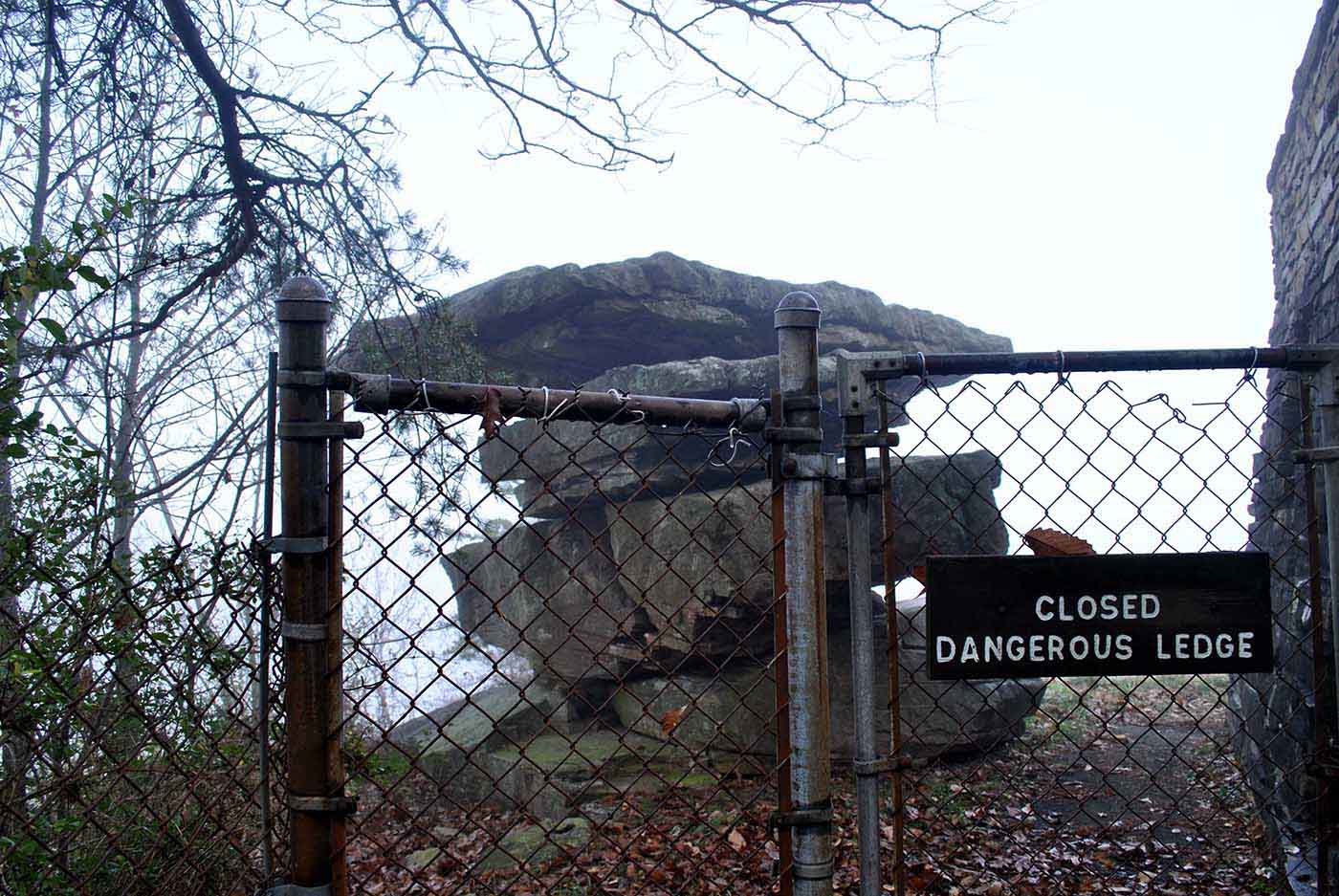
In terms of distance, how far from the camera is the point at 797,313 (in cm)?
195

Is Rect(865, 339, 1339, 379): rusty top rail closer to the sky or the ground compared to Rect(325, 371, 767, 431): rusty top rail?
closer to the sky

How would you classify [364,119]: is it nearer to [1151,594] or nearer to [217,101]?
[217,101]

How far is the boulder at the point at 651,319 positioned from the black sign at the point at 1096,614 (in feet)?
29.5

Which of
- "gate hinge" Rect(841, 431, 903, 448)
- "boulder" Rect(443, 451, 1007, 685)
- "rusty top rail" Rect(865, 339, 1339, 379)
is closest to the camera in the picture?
"gate hinge" Rect(841, 431, 903, 448)


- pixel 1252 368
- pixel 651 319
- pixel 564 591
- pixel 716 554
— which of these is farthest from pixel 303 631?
pixel 651 319

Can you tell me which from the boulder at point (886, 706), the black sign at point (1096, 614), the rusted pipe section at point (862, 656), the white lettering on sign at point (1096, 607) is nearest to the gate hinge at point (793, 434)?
the rusted pipe section at point (862, 656)

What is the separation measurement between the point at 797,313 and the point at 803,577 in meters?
0.55

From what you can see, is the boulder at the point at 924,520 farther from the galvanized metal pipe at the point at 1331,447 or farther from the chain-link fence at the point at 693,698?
the galvanized metal pipe at the point at 1331,447

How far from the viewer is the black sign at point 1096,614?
2021mm

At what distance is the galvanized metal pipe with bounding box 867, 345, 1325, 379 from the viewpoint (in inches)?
82.7

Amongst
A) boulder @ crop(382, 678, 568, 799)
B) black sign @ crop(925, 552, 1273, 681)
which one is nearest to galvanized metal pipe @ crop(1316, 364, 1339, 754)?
black sign @ crop(925, 552, 1273, 681)

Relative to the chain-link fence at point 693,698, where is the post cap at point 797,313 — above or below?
above

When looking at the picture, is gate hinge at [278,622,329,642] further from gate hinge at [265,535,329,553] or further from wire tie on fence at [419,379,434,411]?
wire tie on fence at [419,379,434,411]

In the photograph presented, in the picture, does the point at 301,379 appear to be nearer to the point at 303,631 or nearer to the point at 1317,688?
the point at 303,631
